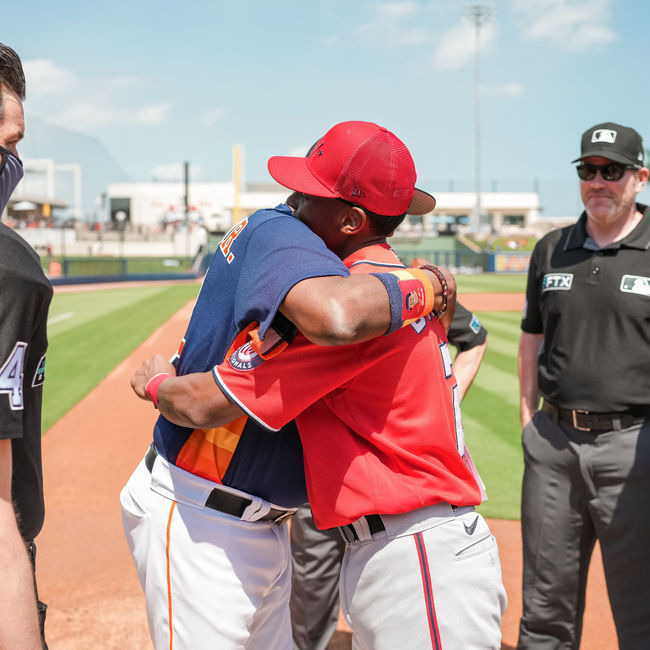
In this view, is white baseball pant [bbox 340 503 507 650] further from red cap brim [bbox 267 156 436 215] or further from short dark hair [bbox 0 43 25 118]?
short dark hair [bbox 0 43 25 118]

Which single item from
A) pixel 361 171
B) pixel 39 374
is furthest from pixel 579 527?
pixel 39 374

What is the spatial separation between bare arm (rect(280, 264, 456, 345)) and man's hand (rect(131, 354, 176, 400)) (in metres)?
0.59

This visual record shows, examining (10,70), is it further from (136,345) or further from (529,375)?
(136,345)

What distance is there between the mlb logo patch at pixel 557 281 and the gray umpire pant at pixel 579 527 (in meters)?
0.61

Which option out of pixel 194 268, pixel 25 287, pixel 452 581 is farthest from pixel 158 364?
pixel 194 268

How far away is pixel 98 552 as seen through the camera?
4.60 m

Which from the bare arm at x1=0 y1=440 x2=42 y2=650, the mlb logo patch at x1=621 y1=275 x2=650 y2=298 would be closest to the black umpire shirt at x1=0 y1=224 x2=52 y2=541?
the bare arm at x1=0 y1=440 x2=42 y2=650

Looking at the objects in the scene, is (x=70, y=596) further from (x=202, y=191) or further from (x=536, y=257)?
(x=202, y=191)

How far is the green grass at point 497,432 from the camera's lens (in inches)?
212

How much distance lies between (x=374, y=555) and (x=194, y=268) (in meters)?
37.1

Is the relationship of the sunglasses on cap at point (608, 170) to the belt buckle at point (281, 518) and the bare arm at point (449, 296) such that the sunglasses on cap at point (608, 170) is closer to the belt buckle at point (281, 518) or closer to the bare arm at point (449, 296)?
the bare arm at point (449, 296)

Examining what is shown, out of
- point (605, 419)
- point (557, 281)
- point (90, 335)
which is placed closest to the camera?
point (605, 419)

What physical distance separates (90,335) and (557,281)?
12.3 meters

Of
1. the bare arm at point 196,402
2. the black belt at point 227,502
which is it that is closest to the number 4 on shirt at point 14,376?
the bare arm at point 196,402
